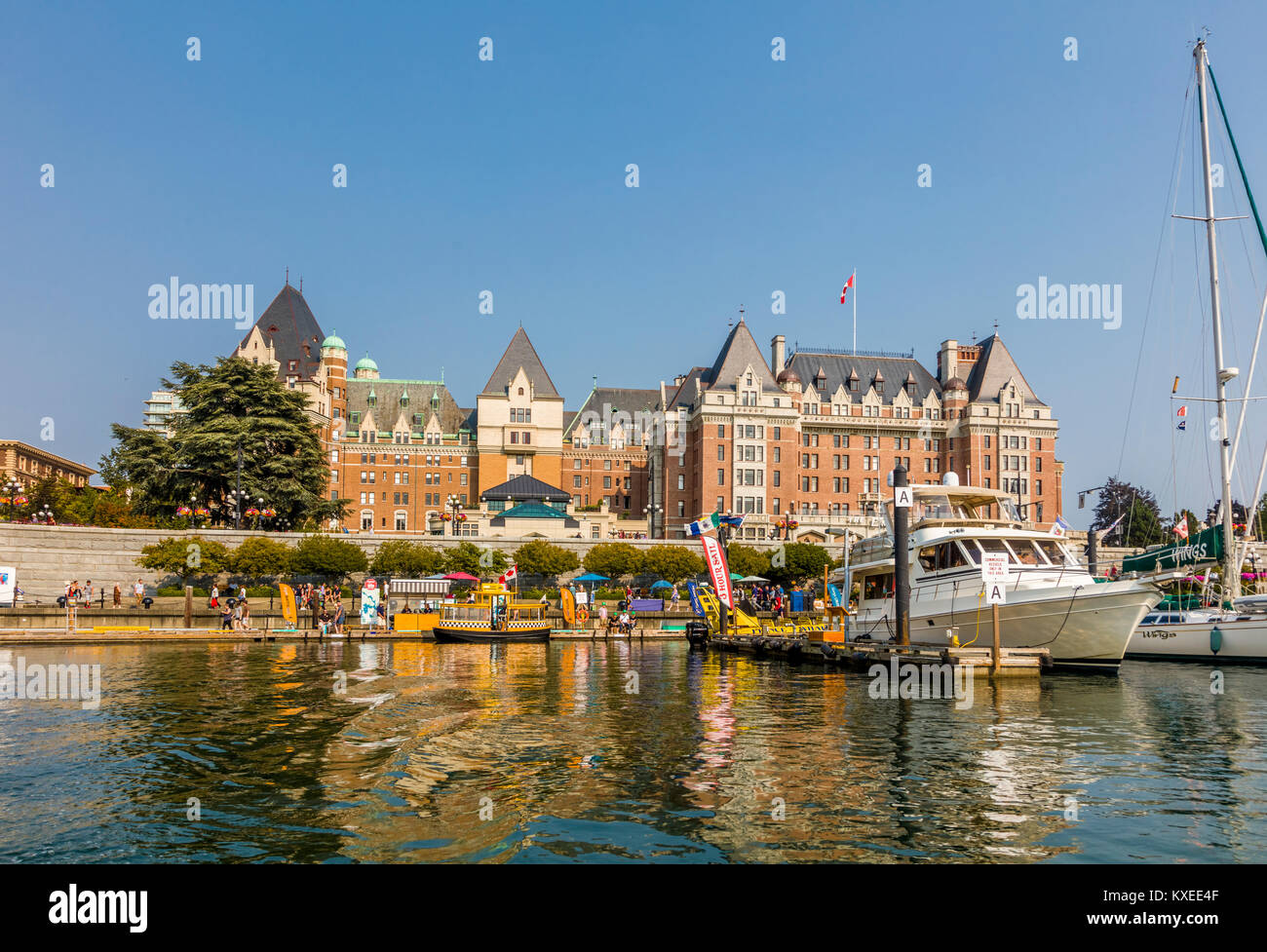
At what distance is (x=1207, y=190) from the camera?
123 feet

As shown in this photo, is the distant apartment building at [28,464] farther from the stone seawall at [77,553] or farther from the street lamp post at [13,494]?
the stone seawall at [77,553]

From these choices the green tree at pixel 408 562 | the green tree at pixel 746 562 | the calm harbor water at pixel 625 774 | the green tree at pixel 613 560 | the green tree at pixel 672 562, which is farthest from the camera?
the green tree at pixel 672 562

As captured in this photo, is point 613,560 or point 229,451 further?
→ point 229,451

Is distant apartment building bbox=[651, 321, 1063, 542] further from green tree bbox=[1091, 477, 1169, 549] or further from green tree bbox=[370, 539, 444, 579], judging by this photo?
green tree bbox=[370, 539, 444, 579]

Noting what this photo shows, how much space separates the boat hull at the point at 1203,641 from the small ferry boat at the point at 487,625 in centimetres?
2500

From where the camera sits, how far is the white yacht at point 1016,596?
2744 centimetres

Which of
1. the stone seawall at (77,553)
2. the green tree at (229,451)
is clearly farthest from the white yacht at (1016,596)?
the green tree at (229,451)

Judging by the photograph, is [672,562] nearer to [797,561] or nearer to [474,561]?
[797,561]

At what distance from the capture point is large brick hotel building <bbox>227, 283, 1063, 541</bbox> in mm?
94188

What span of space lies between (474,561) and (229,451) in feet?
70.0

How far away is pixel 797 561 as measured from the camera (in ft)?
223

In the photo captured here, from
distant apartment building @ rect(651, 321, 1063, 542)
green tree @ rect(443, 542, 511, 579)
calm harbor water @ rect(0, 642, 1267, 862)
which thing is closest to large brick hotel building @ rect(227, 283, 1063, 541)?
distant apartment building @ rect(651, 321, 1063, 542)

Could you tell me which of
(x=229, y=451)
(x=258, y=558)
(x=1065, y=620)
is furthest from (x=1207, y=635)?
(x=229, y=451)
